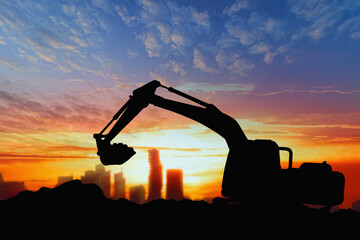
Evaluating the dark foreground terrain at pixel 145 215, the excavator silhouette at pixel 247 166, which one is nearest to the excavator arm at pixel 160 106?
the excavator silhouette at pixel 247 166

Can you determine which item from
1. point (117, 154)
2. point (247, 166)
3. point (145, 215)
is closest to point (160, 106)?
point (117, 154)

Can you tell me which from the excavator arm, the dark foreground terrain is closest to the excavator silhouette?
the excavator arm

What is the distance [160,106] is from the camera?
9.24 m

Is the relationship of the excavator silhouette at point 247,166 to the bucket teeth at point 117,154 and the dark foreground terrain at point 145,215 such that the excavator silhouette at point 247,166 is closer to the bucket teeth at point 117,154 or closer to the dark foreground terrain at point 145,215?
the bucket teeth at point 117,154

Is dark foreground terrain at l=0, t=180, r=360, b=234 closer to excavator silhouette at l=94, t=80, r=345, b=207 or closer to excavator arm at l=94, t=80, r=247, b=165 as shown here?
excavator silhouette at l=94, t=80, r=345, b=207

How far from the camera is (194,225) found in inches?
475

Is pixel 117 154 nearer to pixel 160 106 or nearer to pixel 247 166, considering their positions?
pixel 160 106

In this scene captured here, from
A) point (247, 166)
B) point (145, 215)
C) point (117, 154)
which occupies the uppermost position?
point (117, 154)

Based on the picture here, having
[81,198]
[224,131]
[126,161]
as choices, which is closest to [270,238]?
[224,131]

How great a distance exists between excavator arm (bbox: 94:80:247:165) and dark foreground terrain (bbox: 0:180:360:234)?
2.86 metres

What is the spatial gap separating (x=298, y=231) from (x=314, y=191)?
212 cm

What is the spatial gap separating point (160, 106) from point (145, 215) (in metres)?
8.68

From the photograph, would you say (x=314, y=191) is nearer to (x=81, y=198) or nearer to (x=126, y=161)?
(x=126, y=161)

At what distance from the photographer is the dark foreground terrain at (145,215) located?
8188 mm
